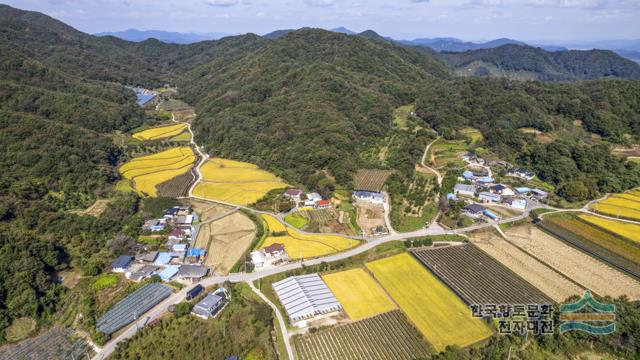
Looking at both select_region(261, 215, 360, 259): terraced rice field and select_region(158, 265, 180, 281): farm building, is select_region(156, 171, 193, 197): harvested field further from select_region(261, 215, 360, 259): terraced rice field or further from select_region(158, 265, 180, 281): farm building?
select_region(158, 265, 180, 281): farm building

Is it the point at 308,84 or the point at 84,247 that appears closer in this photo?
the point at 84,247

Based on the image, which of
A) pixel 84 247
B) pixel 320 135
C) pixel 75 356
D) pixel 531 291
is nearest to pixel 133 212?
pixel 84 247

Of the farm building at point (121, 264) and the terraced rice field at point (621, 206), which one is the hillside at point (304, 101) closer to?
the farm building at point (121, 264)

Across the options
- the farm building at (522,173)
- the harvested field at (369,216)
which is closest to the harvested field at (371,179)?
the harvested field at (369,216)

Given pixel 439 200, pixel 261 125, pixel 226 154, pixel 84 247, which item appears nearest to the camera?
pixel 84 247

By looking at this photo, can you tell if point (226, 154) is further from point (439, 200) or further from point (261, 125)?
point (439, 200)

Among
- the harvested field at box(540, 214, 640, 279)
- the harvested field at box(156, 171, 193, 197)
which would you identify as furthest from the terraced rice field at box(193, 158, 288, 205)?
the harvested field at box(540, 214, 640, 279)

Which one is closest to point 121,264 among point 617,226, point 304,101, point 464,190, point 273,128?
point 273,128
